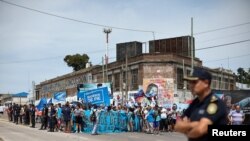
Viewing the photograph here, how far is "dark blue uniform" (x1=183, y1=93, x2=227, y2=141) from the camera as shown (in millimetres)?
4207

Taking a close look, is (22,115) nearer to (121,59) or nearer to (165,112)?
(165,112)

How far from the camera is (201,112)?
4312 mm

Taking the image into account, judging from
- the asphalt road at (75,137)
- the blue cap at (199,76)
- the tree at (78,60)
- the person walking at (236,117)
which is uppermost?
the tree at (78,60)

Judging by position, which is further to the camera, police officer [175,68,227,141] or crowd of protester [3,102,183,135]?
crowd of protester [3,102,183,135]

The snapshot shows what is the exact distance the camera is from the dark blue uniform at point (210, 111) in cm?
421

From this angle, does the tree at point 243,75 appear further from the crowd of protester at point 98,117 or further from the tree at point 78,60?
the crowd of protester at point 98,117

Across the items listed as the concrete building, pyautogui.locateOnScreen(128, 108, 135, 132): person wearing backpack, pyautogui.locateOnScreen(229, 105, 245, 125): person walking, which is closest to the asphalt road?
pyautogui.locateOnScreen(229, 105, 245, 125): person walking

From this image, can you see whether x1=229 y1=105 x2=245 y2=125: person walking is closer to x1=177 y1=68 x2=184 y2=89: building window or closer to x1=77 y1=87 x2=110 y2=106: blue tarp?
x1=77 y1=87 x2=110 y2=106: blue tarp

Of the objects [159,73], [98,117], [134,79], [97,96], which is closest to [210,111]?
[98,117]

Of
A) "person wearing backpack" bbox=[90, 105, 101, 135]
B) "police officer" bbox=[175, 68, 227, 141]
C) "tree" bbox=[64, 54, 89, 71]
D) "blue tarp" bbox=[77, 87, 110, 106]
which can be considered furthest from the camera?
"tree" bbox=[64, 54, 89, 71]

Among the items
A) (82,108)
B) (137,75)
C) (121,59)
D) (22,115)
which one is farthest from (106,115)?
(121,59)

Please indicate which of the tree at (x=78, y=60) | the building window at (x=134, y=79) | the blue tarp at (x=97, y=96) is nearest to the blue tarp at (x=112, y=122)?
the blue tarp at (x=97, y=96)

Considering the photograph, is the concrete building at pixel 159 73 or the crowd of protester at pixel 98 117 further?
the concrete building at pixel 159 73

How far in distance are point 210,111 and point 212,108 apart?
0.13 feet
